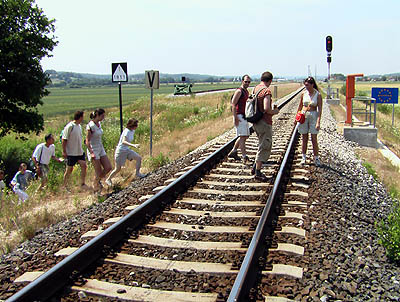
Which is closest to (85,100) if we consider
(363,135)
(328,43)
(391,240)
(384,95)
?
(328,43)

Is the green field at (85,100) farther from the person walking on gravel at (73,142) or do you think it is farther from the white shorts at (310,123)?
the white shorts at (310,123)

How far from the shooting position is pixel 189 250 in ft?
15.8

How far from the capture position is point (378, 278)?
4227 mm

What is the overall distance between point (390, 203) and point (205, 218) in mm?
3827

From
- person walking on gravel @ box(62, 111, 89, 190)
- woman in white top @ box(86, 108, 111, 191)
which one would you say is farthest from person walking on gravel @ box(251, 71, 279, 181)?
person walking on gravel @ box(62, 111, 89, 190)

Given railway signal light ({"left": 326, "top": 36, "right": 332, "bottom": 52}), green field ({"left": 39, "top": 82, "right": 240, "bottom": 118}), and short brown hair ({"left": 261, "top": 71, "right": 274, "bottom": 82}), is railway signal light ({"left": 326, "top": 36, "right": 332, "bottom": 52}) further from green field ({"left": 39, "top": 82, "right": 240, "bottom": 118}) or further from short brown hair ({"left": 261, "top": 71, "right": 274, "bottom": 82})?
green field ({"left": 39, "top": 82, "right": 240, "bottom": 118})

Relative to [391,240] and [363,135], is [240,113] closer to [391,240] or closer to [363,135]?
[391,240]

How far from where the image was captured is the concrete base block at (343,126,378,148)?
14.2m

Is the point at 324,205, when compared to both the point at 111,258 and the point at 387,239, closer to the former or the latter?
the point at 387,239

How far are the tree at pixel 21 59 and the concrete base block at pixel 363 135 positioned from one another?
1339 cm

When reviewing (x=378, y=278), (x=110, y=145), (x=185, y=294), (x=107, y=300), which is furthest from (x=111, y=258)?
(x=110, y=145)

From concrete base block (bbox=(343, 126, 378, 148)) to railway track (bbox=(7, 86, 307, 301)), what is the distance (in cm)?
799

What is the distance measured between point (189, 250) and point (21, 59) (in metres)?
16.1

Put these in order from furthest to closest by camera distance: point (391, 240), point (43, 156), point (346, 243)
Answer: point (43, 156) < point (346, 243) < point (391, 240)
